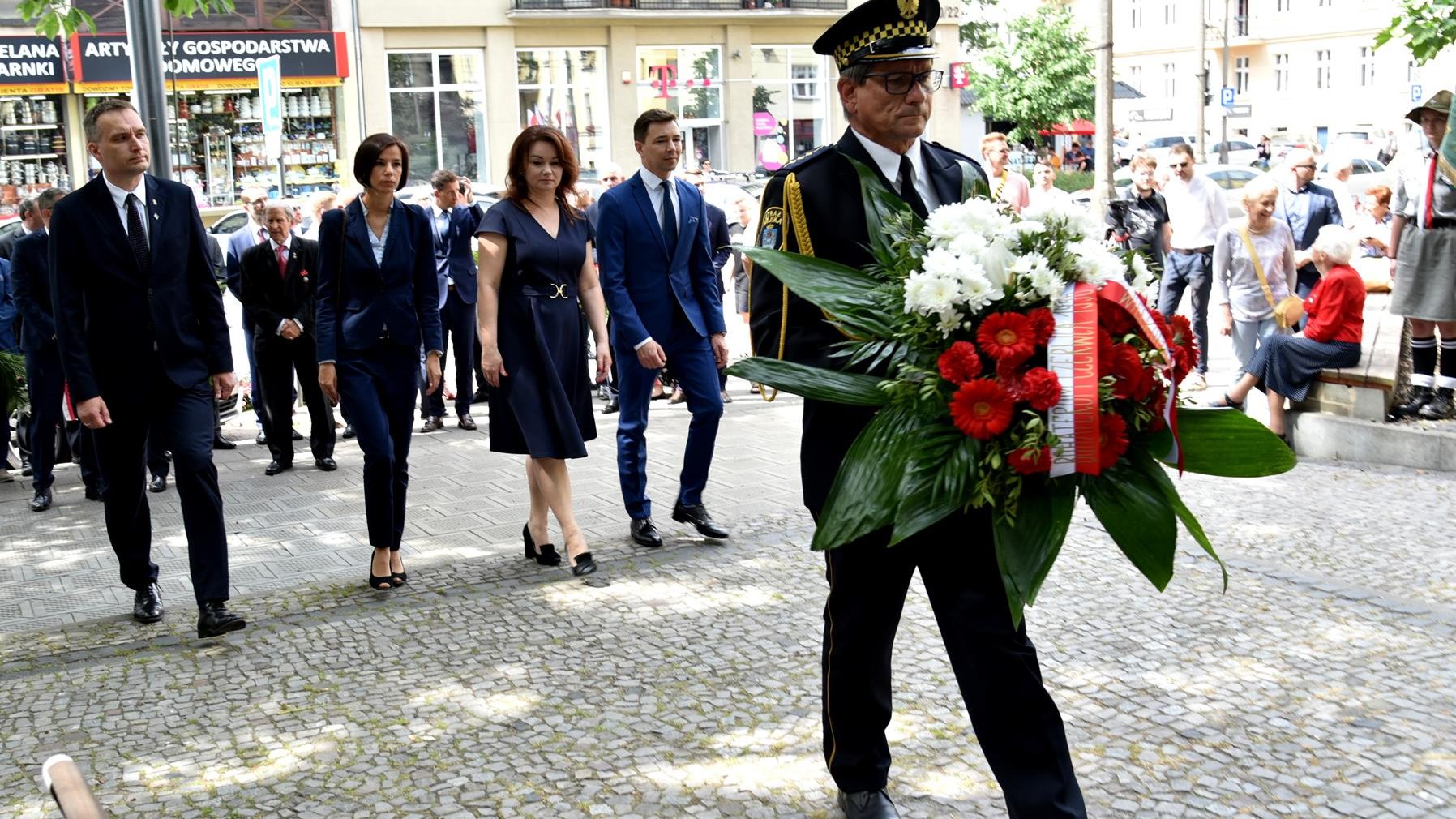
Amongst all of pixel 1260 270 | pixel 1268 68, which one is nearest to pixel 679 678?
pixel 1260 270

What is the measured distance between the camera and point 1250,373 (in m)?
9.76

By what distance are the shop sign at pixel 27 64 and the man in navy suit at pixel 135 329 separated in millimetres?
28771

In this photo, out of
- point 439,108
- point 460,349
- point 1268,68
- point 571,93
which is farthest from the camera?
point 1268,68

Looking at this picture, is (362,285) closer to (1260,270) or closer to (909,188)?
(909,188)

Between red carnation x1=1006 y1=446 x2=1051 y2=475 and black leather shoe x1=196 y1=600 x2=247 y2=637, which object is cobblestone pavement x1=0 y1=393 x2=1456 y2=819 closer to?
black leather shoe x1=196 y1=600 x2=247 y2=637

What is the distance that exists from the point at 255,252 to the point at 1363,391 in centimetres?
724

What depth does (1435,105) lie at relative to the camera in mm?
8969

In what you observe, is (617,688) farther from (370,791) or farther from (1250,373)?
(1250,373)

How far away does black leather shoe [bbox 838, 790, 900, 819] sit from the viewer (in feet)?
12.9

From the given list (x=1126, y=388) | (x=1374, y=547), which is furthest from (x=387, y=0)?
(x=1126, y=388)

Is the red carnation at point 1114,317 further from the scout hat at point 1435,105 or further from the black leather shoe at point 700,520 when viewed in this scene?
the scout hat at point 1435,105

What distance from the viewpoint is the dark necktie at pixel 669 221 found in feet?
24.8

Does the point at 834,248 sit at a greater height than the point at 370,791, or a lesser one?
greater

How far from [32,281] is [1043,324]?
774 centimetres
